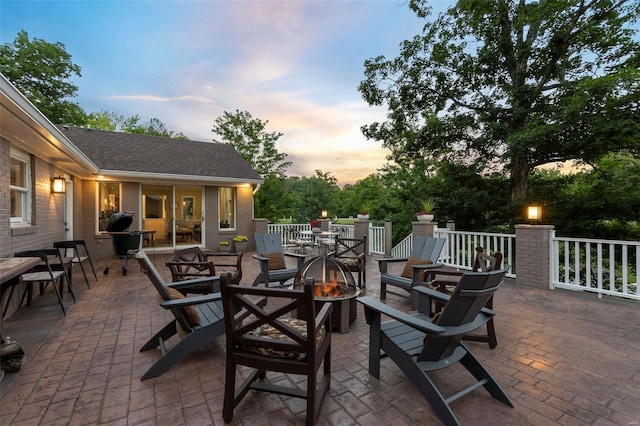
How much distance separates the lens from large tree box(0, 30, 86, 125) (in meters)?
15.3

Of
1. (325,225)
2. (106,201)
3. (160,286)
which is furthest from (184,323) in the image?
(106,201)

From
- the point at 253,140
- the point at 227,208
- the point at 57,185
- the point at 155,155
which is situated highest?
the point at 253,140

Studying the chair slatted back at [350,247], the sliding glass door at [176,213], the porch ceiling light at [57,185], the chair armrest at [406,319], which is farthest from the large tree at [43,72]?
the chair armrest at [406,319]

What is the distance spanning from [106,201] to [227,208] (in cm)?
361

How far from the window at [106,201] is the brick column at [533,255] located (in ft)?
34.9

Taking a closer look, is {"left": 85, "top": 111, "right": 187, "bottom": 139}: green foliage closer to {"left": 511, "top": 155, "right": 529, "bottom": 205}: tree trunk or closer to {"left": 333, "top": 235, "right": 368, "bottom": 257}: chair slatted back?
{"left": 333, "top": 235, "right": 368, "bottom": 257}: chair slatted back

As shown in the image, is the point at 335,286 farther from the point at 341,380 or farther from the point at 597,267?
the point at 597,267

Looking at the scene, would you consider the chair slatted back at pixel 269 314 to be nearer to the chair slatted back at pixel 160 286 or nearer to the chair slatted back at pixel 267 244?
the chair slatted back at pixel 160 286

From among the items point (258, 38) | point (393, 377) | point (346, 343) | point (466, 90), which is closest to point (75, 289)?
point (346, 343)

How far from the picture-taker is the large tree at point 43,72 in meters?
15.3

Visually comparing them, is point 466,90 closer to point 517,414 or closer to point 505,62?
point 505,62

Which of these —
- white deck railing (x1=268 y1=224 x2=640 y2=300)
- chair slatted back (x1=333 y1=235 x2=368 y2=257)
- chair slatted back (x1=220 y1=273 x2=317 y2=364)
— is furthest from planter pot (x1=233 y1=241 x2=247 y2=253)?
chair slatted back (x1=220 y1=273 x2=317 y2=364)

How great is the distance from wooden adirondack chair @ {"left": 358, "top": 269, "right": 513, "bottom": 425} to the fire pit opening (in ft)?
2.79

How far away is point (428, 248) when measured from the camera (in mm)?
4582
